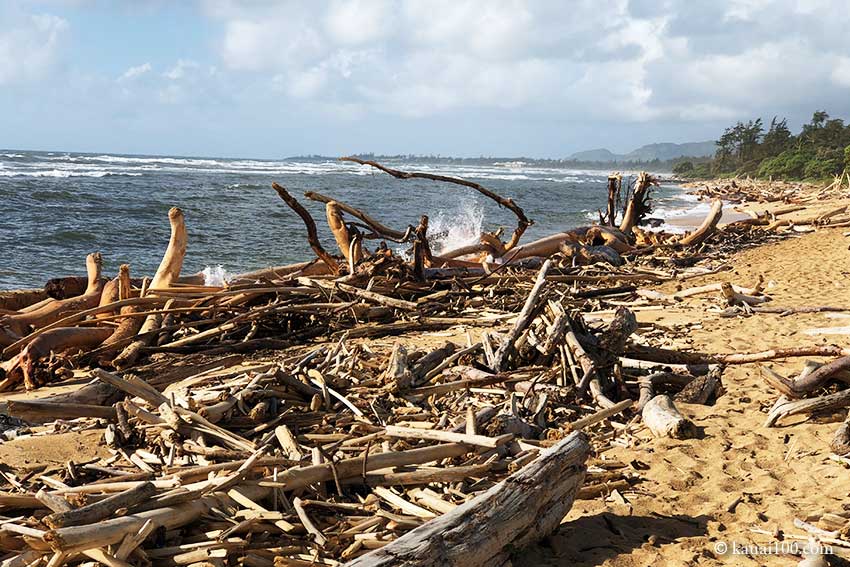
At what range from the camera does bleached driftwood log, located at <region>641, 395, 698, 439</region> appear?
4129mm

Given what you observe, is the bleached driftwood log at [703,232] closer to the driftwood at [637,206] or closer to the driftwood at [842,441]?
the driftwood at [637,206]

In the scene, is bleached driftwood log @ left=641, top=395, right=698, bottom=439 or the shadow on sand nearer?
the shadow on sand

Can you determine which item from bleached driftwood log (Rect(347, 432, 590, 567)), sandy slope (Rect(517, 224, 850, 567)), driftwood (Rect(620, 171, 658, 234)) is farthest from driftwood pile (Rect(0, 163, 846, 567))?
driftwood (Rect(620, 171, 658, 234))

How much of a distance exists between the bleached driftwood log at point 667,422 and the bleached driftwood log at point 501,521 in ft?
3.90

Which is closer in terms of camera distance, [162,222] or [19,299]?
[19,299]

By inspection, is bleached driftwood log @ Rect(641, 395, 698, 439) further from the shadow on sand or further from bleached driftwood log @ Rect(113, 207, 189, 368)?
bleached driftwood log @ Rect(113, 207, 189, 368)

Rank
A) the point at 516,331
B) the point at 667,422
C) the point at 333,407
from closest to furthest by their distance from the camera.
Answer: the point at 333,407, the point at 667,422, the point at 516,331

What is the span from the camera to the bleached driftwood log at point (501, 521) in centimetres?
233

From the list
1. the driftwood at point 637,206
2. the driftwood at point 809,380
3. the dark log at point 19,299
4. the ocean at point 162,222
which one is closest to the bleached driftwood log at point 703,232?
the driftwood at point 637,206

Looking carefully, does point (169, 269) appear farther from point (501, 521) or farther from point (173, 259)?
point (501, 521)

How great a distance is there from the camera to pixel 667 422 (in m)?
4.16

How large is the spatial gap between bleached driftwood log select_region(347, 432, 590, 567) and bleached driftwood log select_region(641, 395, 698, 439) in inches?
46.7

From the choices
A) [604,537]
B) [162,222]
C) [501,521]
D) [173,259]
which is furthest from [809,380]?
[162,222]

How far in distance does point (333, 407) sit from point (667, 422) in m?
2.03
